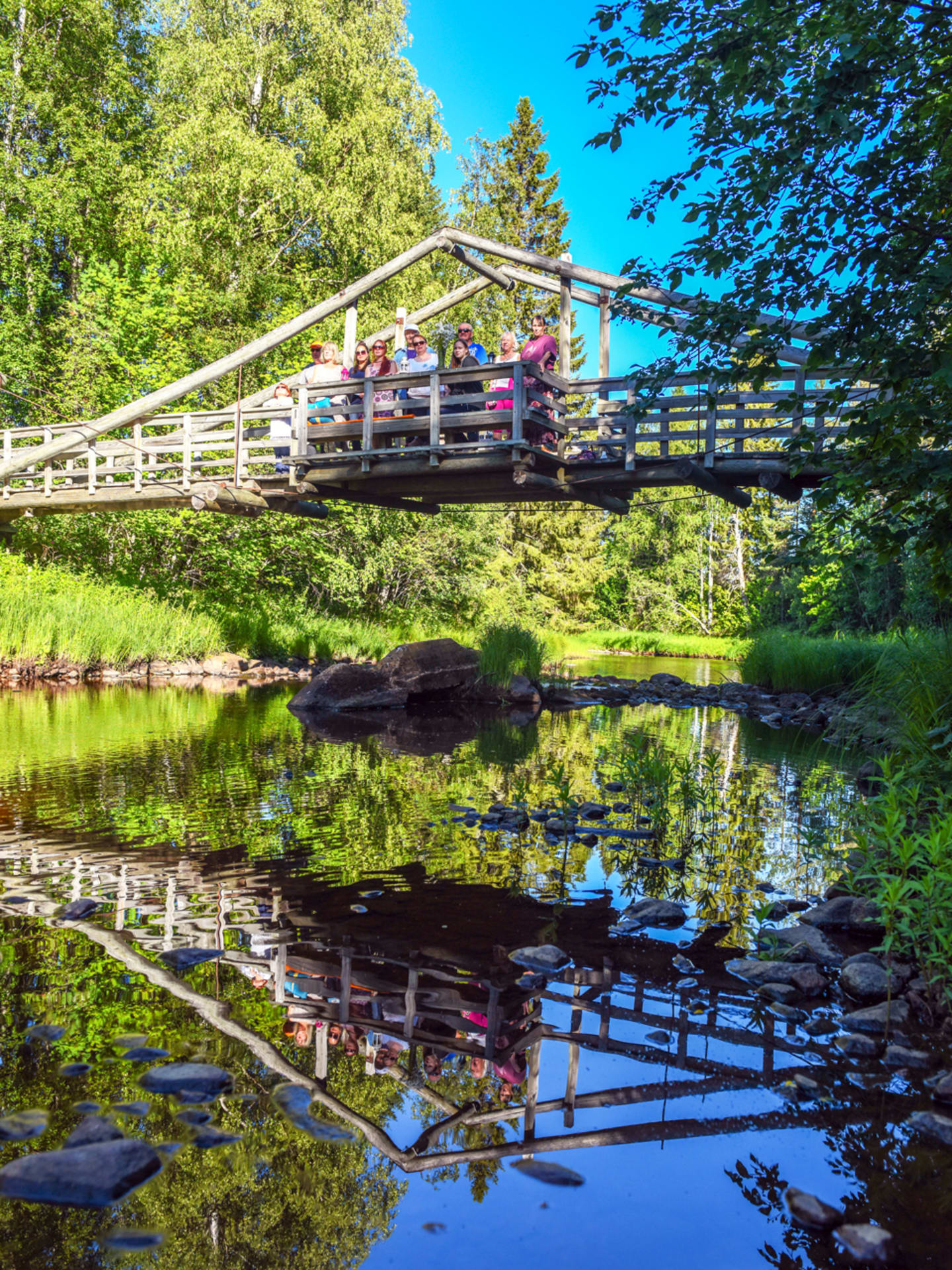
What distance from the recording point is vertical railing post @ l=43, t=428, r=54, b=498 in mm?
16578

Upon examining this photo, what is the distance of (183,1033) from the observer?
118 inches

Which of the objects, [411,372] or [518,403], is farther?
[411,372]

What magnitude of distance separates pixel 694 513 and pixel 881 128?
4166 cm

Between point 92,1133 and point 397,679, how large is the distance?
12575 millimetres

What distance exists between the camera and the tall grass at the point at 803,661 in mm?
15773

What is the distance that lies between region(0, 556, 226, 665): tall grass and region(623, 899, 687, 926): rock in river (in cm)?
1439

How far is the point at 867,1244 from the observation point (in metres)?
2.10

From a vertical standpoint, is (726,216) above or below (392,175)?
below

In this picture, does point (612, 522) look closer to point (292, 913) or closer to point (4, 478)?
point (4, 478)

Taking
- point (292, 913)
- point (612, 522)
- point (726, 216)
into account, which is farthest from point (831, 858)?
point (612, 522)

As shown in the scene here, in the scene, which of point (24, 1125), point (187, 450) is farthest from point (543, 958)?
point (187, 450)

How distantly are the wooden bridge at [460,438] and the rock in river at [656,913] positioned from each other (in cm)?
607

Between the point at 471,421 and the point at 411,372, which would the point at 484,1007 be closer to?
the point at 471,421

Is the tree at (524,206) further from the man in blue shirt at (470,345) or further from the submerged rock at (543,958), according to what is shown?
the submerged rock at (543,958)
